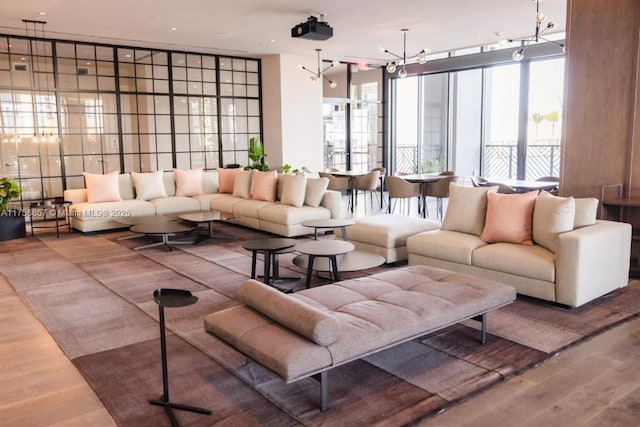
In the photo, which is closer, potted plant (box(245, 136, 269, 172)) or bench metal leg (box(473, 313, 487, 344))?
bench metal leg (box(473, 313, 487, 344))

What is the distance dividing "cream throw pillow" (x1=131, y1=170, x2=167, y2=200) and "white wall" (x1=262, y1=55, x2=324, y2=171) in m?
3.01

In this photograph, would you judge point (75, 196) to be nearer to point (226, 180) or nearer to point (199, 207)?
point (199, 207)

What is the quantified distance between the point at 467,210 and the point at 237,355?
2.86 m

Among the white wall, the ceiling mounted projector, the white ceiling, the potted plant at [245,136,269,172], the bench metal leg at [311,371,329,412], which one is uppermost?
the white ceiling

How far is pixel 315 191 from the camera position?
7684 mm

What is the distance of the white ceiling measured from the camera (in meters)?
6.85

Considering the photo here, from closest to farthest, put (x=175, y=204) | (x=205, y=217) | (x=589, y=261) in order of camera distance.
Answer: (x=589, y=261) < (x=205, y=217) < (x=175, y=204)

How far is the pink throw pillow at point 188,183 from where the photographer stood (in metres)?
9.35

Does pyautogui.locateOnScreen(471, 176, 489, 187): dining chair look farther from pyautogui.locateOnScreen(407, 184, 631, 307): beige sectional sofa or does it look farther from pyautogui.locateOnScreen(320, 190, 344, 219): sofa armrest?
pyautogui.locateOnScreen(407, 184, 631, 307): beige sectional sofa

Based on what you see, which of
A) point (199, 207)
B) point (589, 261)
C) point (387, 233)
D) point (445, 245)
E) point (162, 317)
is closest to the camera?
point (162, 317)

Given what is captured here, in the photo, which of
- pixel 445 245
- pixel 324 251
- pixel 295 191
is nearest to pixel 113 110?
pixel 295 191

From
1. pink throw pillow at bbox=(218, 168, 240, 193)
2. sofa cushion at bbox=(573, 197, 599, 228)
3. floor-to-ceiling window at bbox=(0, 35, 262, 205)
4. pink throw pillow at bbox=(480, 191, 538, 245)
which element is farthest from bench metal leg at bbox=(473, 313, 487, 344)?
floor-to-ceiling window at bbox=(0, 35, 262, 205)

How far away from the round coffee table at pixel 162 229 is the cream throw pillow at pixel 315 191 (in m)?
1.71

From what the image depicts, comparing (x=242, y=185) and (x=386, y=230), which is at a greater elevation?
(x=242, y=185)
